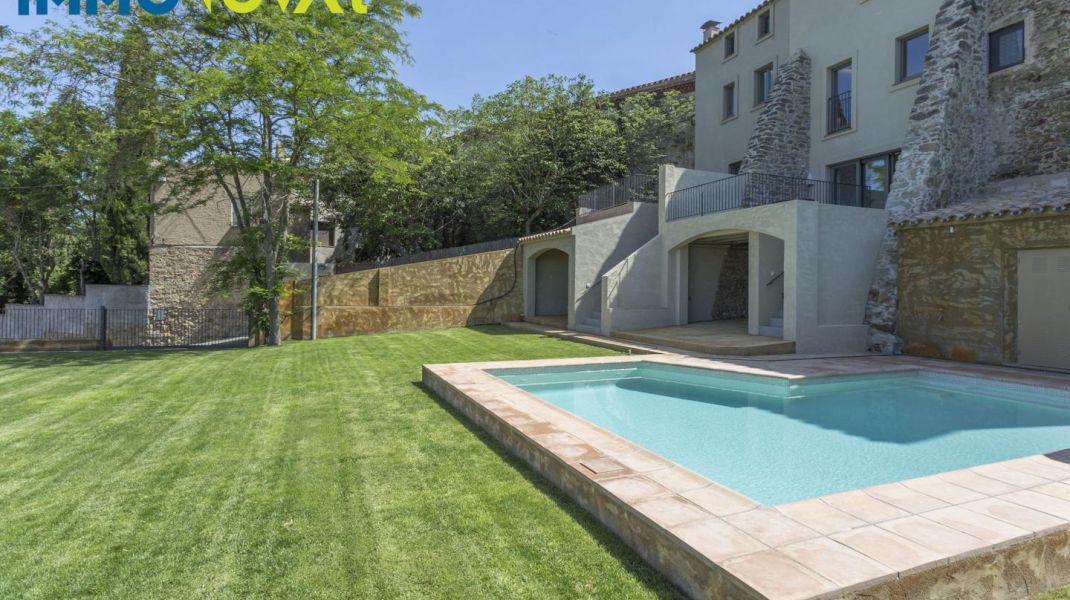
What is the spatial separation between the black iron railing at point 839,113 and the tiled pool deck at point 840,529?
1385 centimetres

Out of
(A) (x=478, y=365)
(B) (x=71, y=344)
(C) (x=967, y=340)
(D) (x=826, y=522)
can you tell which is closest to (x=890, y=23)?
(C) (x=967, y=340)

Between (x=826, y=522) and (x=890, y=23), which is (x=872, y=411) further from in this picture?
(x=890, y=23)

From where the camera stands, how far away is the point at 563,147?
2461 cm

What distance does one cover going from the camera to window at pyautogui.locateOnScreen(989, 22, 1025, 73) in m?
12.9

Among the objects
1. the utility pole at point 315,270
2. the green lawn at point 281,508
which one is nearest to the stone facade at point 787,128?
the utility pole at point 315,270

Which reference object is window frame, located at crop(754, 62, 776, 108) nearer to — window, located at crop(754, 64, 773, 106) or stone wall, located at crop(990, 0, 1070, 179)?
window, located at crop(754, 64, 773, 106)

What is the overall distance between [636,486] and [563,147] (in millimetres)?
22586

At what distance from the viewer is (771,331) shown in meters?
13.2

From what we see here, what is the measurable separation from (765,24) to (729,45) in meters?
1.71

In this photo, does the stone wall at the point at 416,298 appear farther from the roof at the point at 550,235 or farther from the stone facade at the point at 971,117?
the stone facade at the point at 971,117

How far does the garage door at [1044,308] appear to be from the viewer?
1003 centimetres

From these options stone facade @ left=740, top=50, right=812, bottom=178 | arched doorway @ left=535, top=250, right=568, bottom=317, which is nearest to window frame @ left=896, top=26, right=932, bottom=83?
stone facade @ left=740, top=50, right=812, bottom=178

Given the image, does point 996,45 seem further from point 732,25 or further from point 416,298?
point 416,298

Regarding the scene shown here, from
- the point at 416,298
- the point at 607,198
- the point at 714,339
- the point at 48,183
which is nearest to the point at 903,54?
the point at 714,339
